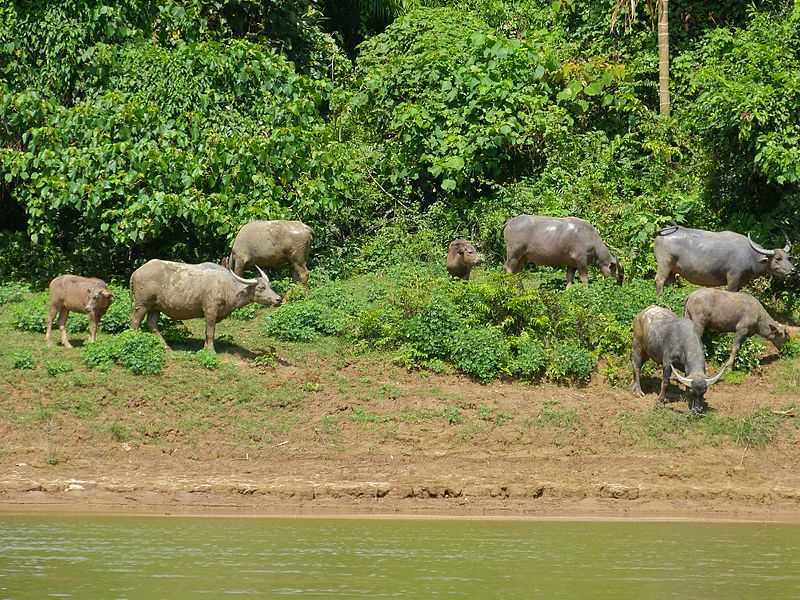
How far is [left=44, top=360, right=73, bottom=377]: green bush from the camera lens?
47.2ft

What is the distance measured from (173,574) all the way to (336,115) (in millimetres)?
12772

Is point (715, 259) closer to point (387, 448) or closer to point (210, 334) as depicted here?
point (387, 448)

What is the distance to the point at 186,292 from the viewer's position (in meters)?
14.9

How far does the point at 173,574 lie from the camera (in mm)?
10055

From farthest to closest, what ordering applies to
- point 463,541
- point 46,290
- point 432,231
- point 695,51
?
point 695,51
point 432,231
point 46,290
point 463,541

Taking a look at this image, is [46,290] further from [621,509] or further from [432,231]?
[621,509]

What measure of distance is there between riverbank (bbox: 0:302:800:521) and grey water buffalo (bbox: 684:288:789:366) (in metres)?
0.53

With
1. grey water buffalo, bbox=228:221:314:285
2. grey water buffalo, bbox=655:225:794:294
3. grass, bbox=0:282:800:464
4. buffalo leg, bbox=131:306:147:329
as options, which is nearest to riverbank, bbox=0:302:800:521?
grass, bbox=0:282:800:464

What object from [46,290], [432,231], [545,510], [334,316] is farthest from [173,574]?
[432,231]

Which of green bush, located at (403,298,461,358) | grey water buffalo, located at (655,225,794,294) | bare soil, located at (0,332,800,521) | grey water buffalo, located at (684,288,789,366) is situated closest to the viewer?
bare soil, located at (0,332,800,521)

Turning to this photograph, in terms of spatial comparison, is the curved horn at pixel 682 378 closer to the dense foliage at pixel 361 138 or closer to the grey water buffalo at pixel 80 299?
the dense foliage at pixel 361 138

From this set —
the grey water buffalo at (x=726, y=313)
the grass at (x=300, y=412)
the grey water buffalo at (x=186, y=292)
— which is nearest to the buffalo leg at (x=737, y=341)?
the grey water buffalo at (x=726, y=313)

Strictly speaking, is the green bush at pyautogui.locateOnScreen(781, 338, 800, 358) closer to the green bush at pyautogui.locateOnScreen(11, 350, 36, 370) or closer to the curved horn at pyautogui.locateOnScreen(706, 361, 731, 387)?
the curved horn at pyautogui.locateOnScreen(706, 361, 731, 387)

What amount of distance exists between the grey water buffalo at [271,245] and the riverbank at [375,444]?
211cm
